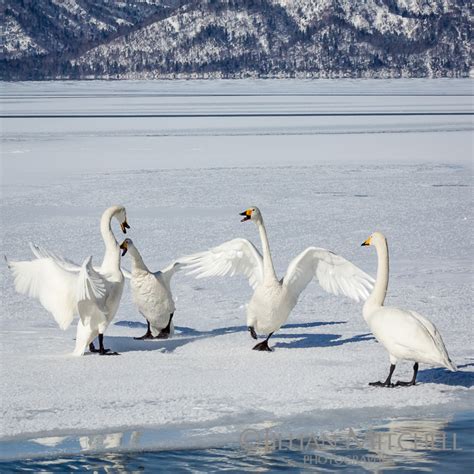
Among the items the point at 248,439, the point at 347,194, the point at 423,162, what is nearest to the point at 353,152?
the point at 423,162

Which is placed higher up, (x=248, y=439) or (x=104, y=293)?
(x=104, y=293)

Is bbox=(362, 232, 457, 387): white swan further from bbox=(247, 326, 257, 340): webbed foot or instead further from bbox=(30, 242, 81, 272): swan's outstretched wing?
bbox=(30, 242, 81, 272): swan's outstretched wing

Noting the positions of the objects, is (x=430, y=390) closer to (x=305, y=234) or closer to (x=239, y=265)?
(x=239, y=265)

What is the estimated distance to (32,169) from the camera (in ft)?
92.5

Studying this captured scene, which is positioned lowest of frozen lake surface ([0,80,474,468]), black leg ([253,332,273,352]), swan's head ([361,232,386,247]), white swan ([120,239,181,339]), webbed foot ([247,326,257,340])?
frozen lake surface ([0,80,474,468])

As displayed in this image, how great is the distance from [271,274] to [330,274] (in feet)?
2.32

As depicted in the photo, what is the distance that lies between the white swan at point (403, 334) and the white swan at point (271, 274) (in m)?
1.02

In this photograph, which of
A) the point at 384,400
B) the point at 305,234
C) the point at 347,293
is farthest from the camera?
the point at 305,234

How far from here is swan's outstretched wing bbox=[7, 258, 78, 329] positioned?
28.0 ft

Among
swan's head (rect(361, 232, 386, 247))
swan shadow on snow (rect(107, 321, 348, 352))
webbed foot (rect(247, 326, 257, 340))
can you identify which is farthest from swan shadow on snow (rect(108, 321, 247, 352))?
swan's head (rect(361, 232, 386, 247))

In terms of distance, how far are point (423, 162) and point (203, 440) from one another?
2454 centimetres

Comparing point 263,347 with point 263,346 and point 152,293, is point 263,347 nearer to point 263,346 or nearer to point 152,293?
point 263,346

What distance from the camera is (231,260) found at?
31.6ft

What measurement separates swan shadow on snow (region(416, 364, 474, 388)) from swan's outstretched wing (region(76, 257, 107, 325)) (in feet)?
7.66
